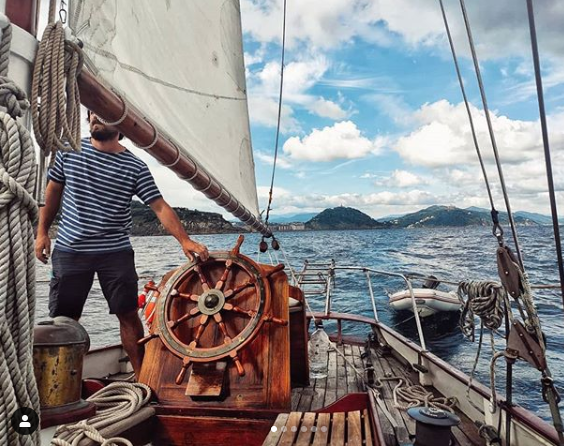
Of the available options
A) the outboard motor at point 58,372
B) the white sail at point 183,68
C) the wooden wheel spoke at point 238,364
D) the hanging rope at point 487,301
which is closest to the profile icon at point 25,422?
the outboard motor at point 58,372

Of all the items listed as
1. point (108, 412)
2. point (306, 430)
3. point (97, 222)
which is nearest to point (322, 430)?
point (306, 430)

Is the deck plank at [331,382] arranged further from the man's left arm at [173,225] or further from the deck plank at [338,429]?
the man's left arm at [173,225]

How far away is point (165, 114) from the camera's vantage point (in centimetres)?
250

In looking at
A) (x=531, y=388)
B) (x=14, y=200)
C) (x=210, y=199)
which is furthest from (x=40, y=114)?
(x=531, y=388)

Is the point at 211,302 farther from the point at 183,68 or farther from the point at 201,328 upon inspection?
the point at 183,68

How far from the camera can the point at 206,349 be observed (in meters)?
2.52

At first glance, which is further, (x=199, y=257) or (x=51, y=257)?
(x=199, y=257)

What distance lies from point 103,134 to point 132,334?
1.35m

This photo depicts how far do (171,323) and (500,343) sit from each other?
7.92m

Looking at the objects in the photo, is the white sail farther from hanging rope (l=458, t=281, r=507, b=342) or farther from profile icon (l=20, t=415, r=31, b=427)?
hanging rope (l=458, t=281, r=507, b=342)

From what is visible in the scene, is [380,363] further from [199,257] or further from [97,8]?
[97,8]

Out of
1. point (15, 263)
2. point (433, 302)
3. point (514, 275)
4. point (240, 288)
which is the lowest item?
point (433, 302)

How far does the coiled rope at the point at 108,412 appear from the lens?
1.81m

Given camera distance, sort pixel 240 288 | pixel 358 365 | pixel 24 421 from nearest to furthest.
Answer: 1. pixel 24 421
2. pixel 240 288
3. pixel 358 365
